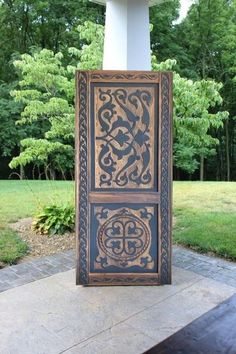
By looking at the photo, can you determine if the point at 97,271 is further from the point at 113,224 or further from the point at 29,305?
the point at 29,305

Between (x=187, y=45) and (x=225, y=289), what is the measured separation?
38.5ft

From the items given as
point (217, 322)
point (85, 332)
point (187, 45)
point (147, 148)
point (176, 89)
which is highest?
point (187, 45)

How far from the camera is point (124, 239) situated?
2789 mm

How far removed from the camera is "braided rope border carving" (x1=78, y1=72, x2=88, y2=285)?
8.57 ft

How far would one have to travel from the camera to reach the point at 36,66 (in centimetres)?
445

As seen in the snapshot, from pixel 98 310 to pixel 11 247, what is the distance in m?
1.55

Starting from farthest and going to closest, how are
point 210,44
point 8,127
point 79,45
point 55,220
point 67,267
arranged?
point 210,44 < point 79,45 < point 8,127 < point 55,220 < point 67,267

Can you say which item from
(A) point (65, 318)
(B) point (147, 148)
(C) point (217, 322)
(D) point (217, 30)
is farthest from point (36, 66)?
(D) point (217, 30)

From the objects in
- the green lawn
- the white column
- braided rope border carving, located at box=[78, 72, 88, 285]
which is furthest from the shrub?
the white column

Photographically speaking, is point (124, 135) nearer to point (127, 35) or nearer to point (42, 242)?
point (127, 35)

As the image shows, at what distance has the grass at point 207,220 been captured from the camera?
3.68m

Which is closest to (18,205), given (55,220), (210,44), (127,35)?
(55,220)

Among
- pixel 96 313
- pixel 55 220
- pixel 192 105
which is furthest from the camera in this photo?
pixel 192 105

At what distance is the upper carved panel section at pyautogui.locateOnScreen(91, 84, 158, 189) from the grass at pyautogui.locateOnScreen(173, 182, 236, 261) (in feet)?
4.32
